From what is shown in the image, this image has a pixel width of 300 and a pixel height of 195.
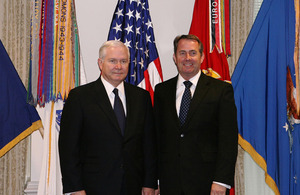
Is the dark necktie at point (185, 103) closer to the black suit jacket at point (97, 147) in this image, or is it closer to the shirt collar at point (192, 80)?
the shirt collar at point (192, 80)

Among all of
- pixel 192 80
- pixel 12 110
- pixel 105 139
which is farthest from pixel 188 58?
pixel 12 110

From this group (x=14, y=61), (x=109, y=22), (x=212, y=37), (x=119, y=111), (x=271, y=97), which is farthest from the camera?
(x=109, y=22)

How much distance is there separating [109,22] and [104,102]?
1612 mm

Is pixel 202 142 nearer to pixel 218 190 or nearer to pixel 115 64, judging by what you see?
pixel 218 190

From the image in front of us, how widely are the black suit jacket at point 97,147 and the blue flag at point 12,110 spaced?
110 centimetres

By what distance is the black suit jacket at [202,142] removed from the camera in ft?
8.12

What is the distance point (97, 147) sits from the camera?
2449 mm

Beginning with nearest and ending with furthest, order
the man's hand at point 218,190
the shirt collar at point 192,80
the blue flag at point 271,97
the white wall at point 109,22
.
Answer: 1. the man's hand at point 218,190
2. the shirt collar at point 192,80
3. the blue flag at point 271,97
4. the white wall at point 109,22

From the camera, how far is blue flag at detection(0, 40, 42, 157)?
330 centimetres

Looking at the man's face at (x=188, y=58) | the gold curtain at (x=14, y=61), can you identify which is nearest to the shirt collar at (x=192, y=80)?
the man's face at (x=188, y=58)

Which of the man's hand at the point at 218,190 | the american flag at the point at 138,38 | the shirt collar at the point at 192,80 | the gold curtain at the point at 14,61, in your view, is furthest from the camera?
the gold curtain at the point at 14,61

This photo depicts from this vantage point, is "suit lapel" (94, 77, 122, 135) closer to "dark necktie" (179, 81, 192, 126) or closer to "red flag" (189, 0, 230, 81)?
"dark necktie" (179, 81, 192, 126)

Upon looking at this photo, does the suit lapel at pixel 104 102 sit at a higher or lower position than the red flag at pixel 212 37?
lower

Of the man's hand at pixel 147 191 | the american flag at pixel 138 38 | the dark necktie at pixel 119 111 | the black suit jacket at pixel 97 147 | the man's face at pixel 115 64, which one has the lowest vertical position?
the man's hand at pixel 147 191
